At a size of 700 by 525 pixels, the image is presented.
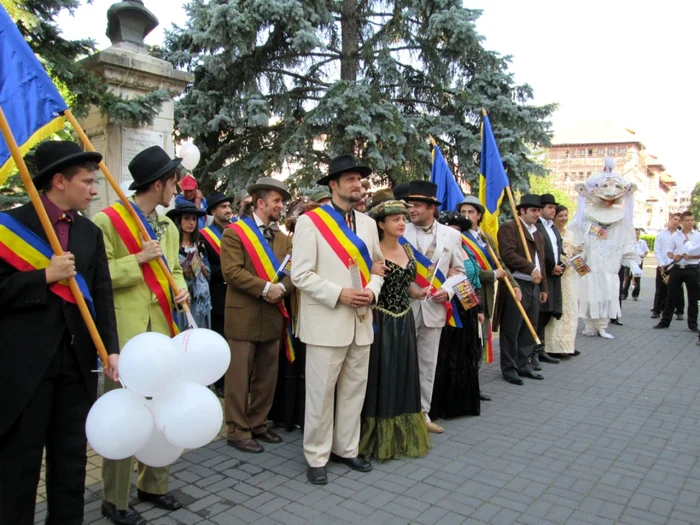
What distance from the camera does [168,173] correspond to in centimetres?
347

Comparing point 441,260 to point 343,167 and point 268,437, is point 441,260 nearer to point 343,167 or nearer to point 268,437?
point 343,167

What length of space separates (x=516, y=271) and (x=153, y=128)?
16.0 feet

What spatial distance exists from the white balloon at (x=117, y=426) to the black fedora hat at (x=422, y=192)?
123 inches

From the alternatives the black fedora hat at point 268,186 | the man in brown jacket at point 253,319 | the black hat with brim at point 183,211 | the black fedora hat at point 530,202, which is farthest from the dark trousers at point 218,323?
the black fedora hat at point 530,202

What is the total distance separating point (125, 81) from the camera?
267 inches

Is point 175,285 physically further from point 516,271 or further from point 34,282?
point 516,271

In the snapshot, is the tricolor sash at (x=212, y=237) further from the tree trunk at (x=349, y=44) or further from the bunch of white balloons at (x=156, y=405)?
the tree trunk at (x=349, y=44)

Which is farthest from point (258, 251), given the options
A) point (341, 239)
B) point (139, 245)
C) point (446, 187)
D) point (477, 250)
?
point (446, 187)

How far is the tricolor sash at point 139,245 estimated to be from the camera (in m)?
3.37

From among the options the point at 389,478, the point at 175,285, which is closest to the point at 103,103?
the point at 175,285

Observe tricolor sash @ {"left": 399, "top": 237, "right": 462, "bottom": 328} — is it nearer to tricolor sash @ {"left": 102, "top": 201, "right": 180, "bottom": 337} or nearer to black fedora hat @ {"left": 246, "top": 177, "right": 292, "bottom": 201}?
black fedora hat @ {"left": 246, "top": 177, "right": 292, "bottom": 201}

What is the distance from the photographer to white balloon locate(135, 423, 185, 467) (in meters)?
2.81

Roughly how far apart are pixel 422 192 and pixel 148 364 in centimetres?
314

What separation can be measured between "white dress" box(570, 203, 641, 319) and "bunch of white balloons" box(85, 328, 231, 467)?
27.6 ft
